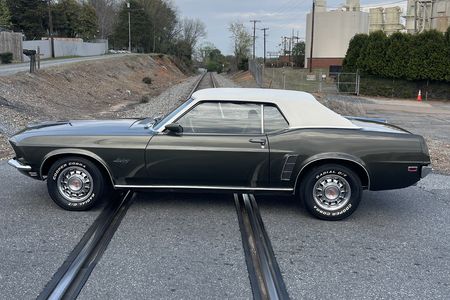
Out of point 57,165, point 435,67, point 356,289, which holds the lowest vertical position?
point 356,289

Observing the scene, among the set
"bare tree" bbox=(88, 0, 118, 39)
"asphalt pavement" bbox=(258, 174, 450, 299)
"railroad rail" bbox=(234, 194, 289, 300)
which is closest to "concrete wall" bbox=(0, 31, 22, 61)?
"railroad rail" bbox=(234, 194, 289, 300)

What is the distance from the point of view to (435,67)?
3084 cm

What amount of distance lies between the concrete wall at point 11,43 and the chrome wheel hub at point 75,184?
41896 mm

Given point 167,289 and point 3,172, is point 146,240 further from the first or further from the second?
point 3,172

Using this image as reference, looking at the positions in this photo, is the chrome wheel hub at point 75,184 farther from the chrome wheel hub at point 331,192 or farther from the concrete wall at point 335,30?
the concrete wall at point 335,30

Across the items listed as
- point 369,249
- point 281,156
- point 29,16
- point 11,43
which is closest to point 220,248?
point 281,156

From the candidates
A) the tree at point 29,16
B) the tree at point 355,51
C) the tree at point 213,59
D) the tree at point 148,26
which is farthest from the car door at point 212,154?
the tree at point 213,59

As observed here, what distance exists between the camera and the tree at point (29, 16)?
200ft

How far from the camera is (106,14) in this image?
11175 centimetres

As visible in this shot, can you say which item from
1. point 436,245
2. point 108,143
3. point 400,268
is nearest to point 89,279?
point 108,143

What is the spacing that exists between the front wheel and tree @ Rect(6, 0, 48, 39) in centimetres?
6456

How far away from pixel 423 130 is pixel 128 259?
14359mm

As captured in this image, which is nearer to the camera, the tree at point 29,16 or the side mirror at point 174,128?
the side mirror at point 174,128

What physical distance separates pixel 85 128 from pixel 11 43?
43304mm
